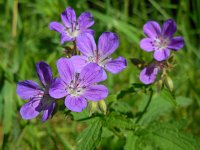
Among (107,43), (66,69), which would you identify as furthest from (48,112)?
(107,43)

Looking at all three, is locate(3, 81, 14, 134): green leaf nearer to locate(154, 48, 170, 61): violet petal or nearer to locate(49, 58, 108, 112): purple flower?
locate(49, 58, 108, 112): purple flower

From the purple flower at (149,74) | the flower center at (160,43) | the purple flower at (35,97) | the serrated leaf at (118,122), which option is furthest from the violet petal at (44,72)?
the flower center at (160,43)

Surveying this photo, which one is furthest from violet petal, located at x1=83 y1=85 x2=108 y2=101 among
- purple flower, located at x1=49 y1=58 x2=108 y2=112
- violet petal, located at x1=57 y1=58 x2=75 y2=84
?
violet petal, located at x1=57 y1=58 x2=75 y2=84

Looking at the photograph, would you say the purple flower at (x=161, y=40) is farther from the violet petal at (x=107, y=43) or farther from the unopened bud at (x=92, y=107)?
the unopened bud at (x=92, y=107)

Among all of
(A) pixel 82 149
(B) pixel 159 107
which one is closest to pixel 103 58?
(A) pixel 82 149

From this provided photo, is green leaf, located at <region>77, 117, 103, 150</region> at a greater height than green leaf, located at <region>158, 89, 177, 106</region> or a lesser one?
lesser

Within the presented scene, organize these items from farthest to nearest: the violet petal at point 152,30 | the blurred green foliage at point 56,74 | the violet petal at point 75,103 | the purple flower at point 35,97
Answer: the blurred green foliage at point 56,74 → the violet petal at point 152,30 → the purple flower at point 35,97 → the violet petal at point 75,103
